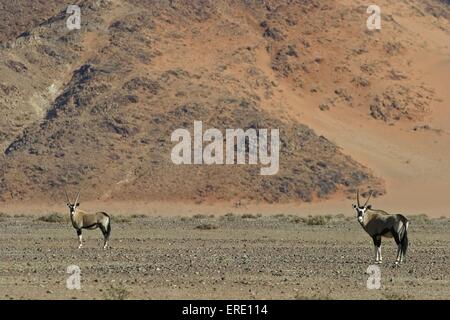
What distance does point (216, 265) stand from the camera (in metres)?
22.1

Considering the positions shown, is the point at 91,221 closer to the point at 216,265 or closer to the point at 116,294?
the point at 216,265

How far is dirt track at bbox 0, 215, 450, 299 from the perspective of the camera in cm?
1702

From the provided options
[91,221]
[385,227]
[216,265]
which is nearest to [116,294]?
[216,265]

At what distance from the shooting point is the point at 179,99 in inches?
2689

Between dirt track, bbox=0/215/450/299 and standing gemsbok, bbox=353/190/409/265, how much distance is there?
44 centimetres

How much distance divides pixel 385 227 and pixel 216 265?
3829 mm

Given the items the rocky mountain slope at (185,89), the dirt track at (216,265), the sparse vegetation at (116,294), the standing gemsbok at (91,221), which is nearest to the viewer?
the sparse vegetation at (116,294)

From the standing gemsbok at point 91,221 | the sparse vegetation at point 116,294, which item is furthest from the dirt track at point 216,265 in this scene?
the standing gemsbok at point 91,221

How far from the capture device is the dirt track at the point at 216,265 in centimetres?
1702

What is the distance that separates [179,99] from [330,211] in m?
13.9

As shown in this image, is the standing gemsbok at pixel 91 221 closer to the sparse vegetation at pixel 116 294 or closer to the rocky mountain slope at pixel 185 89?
the sparse vegetation at pixel 116 294

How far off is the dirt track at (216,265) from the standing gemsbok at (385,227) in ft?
1.46

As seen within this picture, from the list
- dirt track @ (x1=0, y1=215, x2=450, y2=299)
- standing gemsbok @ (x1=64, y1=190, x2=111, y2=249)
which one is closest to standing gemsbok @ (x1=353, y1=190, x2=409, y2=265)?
dirt track @ (x1=0, y1=215, x2=450, y2=299)
